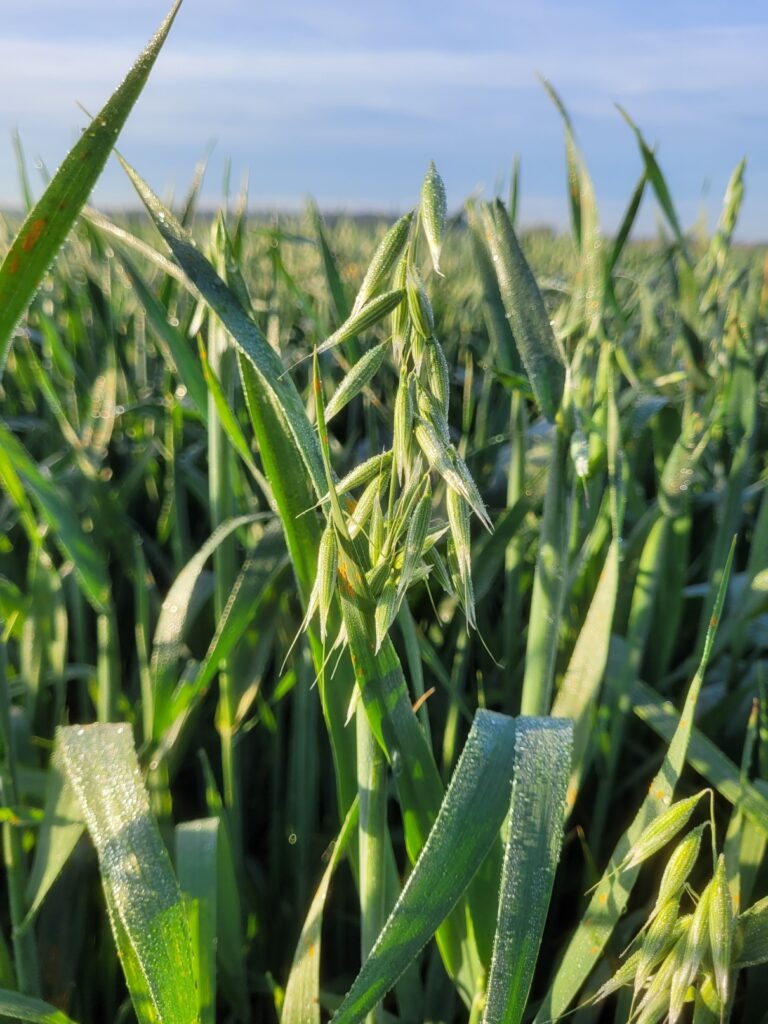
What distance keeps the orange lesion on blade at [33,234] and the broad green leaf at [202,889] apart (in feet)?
1.20

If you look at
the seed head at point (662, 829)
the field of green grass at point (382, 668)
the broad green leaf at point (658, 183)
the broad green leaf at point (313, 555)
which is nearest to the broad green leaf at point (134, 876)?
the field of green grass at point (382, 668)

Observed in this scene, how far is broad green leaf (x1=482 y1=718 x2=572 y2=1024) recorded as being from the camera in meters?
0.41

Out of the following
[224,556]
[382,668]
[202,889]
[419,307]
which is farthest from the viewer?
[224,556]

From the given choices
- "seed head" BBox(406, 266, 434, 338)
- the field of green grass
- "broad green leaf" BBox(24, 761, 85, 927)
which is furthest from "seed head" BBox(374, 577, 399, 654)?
"broad green leaf" BBox(24, 761, 85, 927)

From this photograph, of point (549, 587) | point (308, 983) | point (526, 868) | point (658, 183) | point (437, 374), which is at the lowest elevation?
point (308, 983)

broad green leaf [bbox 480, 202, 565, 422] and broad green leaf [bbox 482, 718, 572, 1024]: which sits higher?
broad green leaf [bbox 480, 202, 565, 422]

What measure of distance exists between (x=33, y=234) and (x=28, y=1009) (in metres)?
0.40

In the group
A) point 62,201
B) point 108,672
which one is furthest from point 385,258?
point 108,672

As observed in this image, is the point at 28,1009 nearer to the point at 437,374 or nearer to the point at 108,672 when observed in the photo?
the point at 108,672

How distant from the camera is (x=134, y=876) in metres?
0.46

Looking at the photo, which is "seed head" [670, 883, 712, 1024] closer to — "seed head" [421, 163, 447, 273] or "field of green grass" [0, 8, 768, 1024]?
"field of green grass" [0, 8, 768, 1024]

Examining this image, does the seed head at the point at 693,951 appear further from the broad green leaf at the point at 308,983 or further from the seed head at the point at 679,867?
the broad green leaf at the point at 308,983

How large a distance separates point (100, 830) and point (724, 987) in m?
0.31

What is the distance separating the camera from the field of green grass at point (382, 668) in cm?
40
